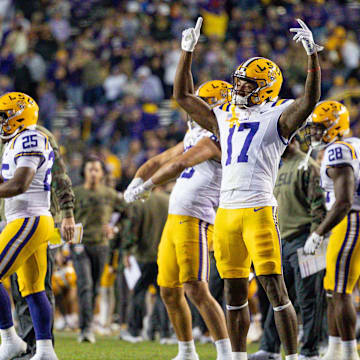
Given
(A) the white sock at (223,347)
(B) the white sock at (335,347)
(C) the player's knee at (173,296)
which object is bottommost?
(B) the white sock at (335,347)

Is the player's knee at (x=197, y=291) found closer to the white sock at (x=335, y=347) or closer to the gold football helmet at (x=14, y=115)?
the white sock at (x=335, y=347)

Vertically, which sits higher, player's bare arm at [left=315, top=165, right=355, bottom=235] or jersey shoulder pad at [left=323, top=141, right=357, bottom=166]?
jersey shoulder pad at [left=323, top=141, right=357, bottom=166]

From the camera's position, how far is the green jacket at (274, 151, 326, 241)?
22.8ft

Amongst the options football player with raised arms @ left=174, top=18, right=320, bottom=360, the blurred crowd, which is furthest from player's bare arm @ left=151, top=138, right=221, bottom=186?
the blurred crowd

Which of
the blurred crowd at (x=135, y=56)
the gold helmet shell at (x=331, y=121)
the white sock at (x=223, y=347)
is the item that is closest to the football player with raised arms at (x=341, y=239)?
the gold helmet shell at (x=331, y=121)

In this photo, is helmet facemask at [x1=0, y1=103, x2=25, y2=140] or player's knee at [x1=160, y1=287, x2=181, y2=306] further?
player's knee at [x1=160, y1=287, x2=181, y2=306]

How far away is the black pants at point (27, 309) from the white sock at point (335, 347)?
224 cm

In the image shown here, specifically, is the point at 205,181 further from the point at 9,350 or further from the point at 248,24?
the point at 248,24

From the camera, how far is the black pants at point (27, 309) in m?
6.34

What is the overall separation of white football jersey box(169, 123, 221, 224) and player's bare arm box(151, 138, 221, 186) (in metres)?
0.13

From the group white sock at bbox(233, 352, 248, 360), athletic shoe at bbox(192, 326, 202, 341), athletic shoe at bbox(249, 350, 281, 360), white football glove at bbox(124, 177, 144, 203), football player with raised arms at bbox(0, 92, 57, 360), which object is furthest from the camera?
athletic shoe at bbox(192, 326, 202, 341)

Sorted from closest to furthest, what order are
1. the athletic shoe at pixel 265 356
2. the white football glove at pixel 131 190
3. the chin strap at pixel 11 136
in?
1. the chin strap at pixel 11 136
2. the white football glove at pixel 131 190
3. the athletic shoe at pixel 265 356

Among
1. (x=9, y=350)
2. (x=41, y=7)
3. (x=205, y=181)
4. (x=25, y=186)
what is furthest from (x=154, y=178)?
(x=41, y=7)

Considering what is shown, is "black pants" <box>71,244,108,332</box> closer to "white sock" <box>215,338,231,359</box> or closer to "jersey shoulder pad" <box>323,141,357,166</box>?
"white sock" <box>215,338,231,359</box>
